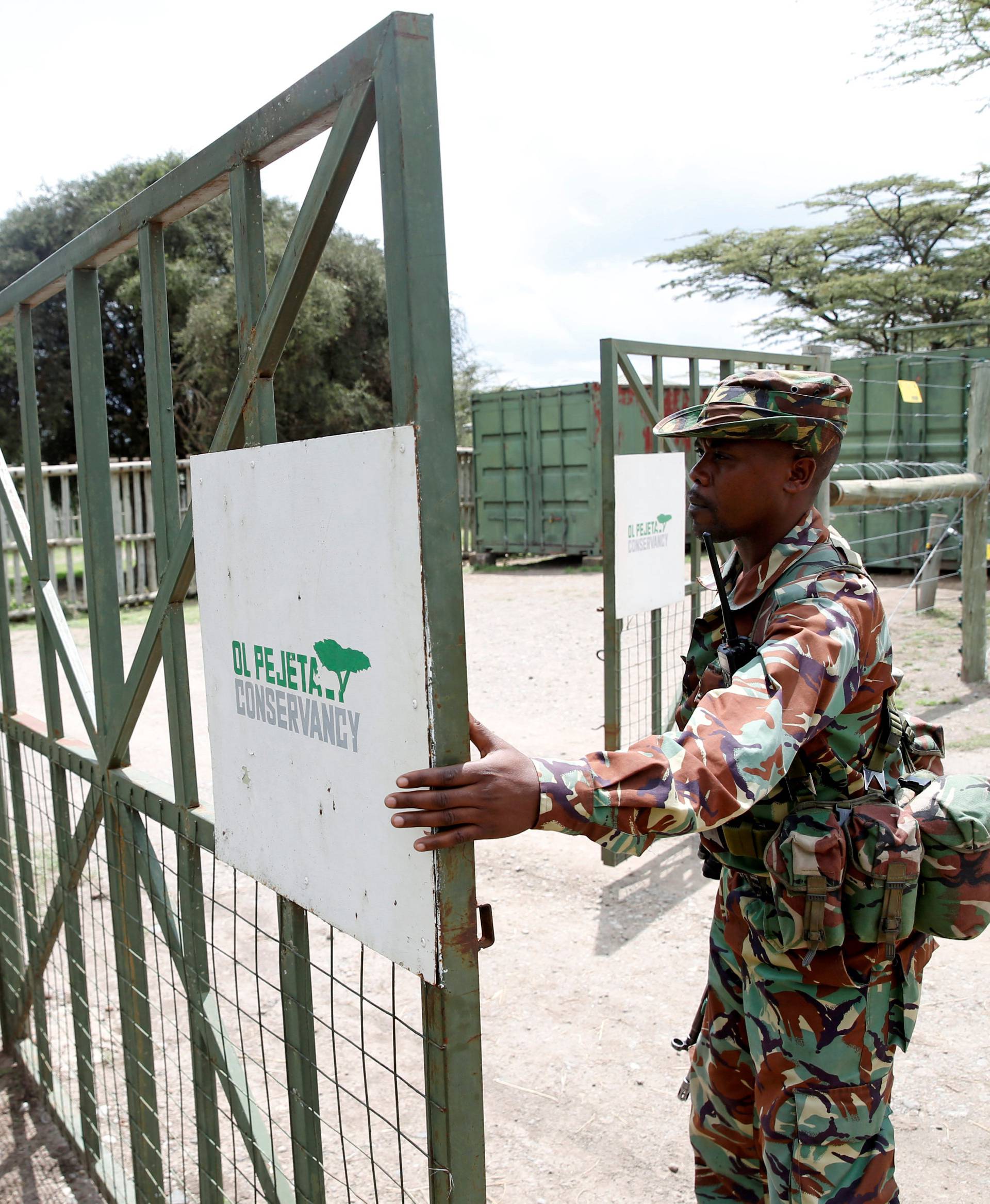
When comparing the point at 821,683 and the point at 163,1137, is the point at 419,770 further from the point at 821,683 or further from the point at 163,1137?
the point at 163,1137

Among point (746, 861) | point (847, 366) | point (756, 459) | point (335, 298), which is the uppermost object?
point (335, 298)

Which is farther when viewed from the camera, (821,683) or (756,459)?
(756,459)

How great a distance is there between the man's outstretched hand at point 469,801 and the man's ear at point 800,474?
797 millimetres

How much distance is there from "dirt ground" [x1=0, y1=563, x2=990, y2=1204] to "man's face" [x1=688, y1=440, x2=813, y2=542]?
5.75ft

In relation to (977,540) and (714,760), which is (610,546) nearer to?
(714,760)

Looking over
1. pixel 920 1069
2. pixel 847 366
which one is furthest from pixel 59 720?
pixel 847 366

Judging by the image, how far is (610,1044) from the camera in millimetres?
3100

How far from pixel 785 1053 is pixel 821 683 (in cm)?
70

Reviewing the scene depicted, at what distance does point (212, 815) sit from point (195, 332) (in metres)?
17.8

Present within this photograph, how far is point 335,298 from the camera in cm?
1922

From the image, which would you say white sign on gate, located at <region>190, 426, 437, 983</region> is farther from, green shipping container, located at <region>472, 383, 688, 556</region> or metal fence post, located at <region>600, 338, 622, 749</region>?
green shipping container, located at <region>472, 383, 688, 556</region>

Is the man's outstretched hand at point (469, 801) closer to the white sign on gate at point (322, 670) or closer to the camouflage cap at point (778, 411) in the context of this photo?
the white sign on gate at point (322, 670)

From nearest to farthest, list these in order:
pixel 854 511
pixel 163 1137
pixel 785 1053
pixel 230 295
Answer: pixel 785 1053
pixel 163 1137
pixel 854 511
pixel 230 295

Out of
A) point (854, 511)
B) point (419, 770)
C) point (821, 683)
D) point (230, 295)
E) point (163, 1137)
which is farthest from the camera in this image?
point (230, 295)
